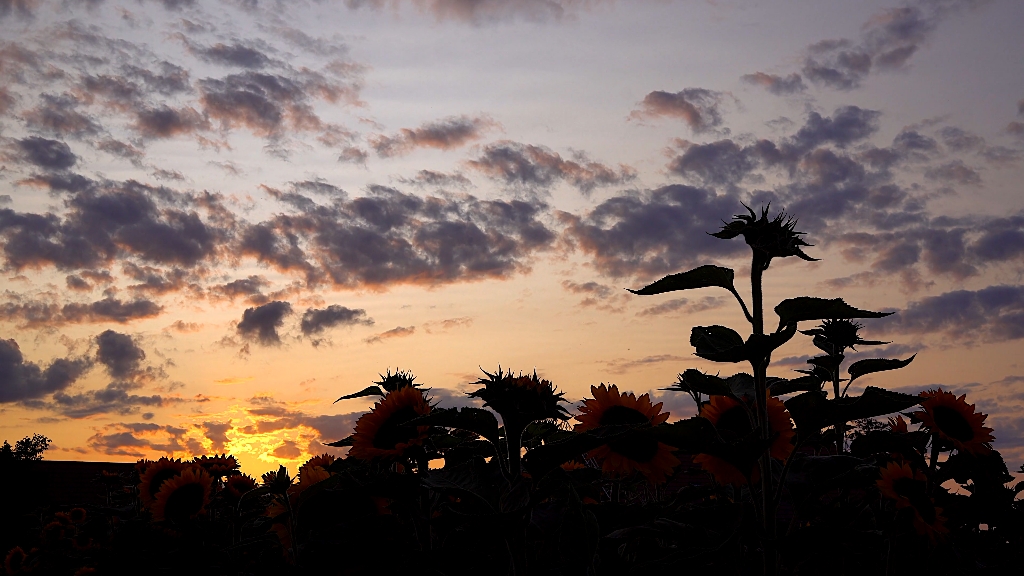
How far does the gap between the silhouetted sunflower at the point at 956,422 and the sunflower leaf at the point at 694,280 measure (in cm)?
219

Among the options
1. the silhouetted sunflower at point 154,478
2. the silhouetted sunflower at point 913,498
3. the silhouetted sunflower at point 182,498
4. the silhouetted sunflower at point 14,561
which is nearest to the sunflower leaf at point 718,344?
the silhouetted sunflower at point 913,498

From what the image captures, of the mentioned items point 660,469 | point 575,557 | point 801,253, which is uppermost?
point 801,253

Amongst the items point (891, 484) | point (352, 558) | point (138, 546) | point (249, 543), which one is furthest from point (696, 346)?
point (138, 546)

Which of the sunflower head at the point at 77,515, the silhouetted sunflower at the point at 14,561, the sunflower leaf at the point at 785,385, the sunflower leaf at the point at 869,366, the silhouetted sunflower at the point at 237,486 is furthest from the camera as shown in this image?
the sunflower head at the point at 77,515

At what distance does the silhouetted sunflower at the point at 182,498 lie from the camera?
253 inches

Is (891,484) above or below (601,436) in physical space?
below

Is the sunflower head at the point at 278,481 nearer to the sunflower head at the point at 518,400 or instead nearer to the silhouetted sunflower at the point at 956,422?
the sunflower head at the point at 518,400

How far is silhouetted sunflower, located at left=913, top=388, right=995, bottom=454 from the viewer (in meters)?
4.27

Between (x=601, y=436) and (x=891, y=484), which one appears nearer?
(x=601, y=436)

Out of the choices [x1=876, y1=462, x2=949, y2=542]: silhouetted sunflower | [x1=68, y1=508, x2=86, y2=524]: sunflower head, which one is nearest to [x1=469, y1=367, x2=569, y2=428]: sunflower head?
[x1=876, y1=462, x2=949, y2=542]: silhouetted sunflower

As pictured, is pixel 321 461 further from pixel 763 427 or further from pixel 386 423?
pixel 763 427

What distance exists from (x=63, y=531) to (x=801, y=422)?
10334 mm

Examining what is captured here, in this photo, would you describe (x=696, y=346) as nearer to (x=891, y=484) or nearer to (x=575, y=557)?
(x=575, y=557)

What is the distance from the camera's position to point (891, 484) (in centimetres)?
395
